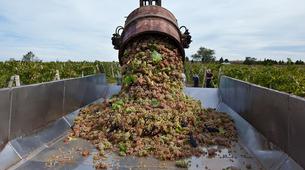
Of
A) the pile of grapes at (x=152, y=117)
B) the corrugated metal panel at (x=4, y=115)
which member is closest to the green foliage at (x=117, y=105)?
the pile of grapes at (x=152, y=117)

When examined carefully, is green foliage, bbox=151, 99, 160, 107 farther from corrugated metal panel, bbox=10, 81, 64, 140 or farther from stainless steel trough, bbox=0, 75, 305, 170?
corrugated metal panel, bbox=10, 81, 64, 140

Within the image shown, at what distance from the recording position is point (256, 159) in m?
4.64

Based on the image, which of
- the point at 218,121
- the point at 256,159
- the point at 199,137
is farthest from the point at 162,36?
the point at 256,159

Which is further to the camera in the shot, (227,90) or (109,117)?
(227,90)

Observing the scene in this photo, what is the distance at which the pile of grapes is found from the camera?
509 cm

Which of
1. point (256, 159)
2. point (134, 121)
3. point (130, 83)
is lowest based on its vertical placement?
point (256, 159)

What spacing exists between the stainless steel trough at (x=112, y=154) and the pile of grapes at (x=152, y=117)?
0.24 meters

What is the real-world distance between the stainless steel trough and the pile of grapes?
0.77 ft

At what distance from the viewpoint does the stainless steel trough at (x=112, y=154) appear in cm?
397

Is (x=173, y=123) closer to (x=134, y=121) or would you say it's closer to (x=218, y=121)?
(x=134, y=121)

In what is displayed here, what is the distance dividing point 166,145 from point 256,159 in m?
1.17

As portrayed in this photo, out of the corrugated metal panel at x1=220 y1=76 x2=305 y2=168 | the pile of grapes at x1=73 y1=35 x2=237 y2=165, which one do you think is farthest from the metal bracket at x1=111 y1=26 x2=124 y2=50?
the corrugated metal panel at x1=220 y1=76 x2=305 y2=168

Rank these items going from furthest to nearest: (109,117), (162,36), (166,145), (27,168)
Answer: (162,36), (109,117), (166,145), (27,168)

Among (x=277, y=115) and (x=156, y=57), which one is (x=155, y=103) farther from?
(x=277, y=115)
